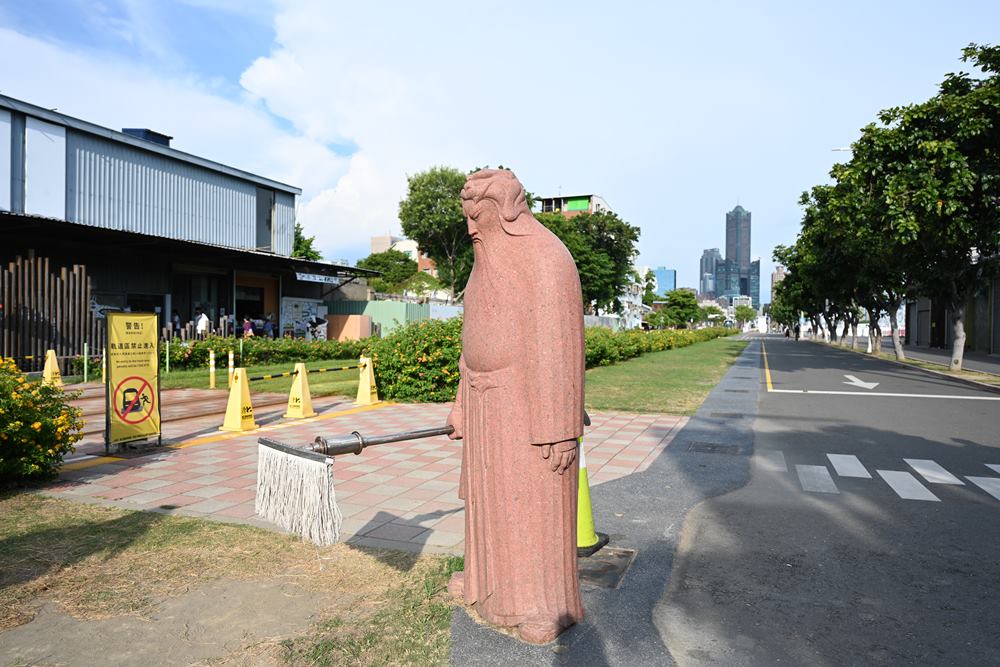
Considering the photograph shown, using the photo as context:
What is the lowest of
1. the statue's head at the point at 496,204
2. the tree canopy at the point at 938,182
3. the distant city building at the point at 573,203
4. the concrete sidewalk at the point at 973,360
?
the concrete sidewalk at the point at 973,360

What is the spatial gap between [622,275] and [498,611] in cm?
4636

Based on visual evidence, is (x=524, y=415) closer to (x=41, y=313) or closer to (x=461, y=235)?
(x=41, y=313)

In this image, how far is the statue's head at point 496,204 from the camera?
2994 mm

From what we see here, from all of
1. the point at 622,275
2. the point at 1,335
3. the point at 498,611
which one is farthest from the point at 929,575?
the point at 622,275

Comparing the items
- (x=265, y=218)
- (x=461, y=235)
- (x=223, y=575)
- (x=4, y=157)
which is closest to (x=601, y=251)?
(x=461, y=235)

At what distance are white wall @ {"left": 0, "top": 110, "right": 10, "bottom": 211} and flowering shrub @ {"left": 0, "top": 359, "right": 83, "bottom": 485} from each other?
1776 cm

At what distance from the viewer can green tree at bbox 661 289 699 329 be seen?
305 ft

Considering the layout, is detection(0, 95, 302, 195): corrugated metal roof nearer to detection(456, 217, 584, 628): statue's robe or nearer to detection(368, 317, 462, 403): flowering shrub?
detection(368, 317, 462, 403): flowering shrub

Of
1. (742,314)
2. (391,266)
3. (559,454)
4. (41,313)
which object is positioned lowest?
(559,454)

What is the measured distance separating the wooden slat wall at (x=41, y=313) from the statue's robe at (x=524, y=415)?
13.7 metres

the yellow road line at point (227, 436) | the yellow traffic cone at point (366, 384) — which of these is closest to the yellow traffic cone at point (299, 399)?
the yellow road line at point (227, 436)

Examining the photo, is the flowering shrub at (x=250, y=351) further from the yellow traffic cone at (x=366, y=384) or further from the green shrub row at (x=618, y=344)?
the green shrub row at (x=618, y=344)

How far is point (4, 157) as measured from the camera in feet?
64.3

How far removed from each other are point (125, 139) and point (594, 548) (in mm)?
25133
